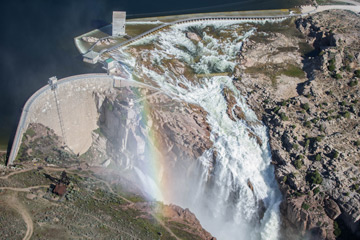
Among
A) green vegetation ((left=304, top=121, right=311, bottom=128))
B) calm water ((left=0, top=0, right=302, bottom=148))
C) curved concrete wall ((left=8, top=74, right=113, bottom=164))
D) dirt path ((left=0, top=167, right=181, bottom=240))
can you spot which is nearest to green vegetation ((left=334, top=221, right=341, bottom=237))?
green vegetation ((left=304, top=121, right=311, bottom=128))

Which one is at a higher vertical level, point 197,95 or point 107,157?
point 197,95

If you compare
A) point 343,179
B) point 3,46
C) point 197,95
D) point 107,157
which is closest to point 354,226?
point 343,179

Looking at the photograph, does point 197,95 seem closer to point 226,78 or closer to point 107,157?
point 226,78

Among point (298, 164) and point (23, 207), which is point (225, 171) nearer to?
point (298, 164)

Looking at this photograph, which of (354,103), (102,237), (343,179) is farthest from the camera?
(354,103)

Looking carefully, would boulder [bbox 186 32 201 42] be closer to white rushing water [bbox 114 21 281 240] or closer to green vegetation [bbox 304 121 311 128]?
white rushing water [bbox 114 21 281 240]

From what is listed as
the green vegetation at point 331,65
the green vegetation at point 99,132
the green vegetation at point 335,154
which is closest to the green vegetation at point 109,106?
the green vegetation at point 99,132

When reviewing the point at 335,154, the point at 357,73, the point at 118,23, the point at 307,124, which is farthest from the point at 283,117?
the point at 118,23
